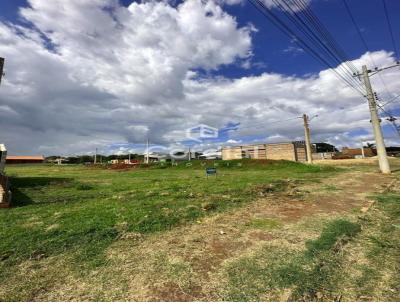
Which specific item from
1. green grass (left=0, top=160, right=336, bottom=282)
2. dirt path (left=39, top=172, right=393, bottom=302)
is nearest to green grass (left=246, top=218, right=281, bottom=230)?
dirt path (left=39, top=172, right=393, bottom=302)

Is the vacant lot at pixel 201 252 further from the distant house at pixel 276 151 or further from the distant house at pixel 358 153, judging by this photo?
the distant house at pixel 358 153

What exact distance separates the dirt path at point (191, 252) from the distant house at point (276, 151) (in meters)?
45.1

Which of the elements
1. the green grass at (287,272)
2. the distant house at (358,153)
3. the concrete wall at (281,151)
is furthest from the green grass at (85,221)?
the distant house at (358,153)

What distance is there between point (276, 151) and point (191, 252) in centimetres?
5095

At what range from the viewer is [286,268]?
3779 millimetres

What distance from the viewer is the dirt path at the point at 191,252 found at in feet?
10.7

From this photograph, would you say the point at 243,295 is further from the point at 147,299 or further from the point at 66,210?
the point at 66,210

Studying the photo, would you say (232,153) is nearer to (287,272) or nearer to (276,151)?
(276,151)

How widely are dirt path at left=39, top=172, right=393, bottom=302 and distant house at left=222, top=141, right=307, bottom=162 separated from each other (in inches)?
1774

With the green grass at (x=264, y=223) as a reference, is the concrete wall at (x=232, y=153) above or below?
above

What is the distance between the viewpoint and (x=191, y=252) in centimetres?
446

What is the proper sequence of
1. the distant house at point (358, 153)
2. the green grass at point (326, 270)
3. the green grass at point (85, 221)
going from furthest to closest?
1. the distant house at point (358, 153)
2. the green grass at point (85, 221)
3. the green grass at point (326, 270)

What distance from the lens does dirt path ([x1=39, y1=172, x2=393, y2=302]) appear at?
3268 mm

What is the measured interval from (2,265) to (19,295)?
3.86ft
